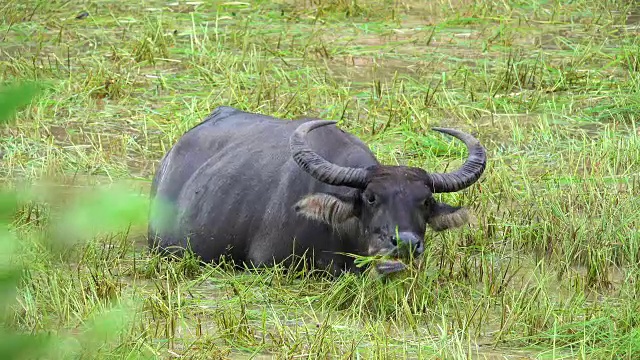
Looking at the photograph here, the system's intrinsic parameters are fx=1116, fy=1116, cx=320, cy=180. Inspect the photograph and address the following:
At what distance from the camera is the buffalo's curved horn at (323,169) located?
5.02 meters

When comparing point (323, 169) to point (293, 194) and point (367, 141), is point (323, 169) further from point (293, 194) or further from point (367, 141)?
point (367, 141)

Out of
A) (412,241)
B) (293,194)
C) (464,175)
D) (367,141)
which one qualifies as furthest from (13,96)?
(367,141)

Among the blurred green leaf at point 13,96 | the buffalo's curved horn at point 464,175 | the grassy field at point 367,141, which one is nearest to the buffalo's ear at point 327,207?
the grassy field at point 367,141

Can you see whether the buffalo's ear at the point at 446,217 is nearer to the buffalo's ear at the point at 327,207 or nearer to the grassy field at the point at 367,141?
the grassy field at the point at 367,141

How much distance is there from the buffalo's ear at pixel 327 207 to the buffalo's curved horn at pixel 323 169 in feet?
0.24

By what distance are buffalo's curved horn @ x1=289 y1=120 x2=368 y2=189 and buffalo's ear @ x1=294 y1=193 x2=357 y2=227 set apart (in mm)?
74

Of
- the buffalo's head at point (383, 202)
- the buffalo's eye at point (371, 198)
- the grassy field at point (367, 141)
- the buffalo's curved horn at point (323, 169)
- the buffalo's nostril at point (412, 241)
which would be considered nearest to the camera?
the grassy field at point (367, 141)

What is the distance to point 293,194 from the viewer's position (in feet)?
18.0

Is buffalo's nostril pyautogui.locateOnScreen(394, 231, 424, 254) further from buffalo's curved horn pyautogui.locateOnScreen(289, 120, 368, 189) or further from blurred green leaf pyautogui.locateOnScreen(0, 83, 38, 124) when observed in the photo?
blurred green leaf pyautogui.locateOnScreen(0, 83, 38, 124)

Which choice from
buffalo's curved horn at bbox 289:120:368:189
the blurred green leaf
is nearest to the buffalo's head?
buffalo's curved horn at bbox 289:120:368:189

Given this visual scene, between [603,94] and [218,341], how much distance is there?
17.4 ft

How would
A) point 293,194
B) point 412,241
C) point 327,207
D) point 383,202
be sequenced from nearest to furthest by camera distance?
point 412,241 → point 383,202 → point 327,207 → point 293,194

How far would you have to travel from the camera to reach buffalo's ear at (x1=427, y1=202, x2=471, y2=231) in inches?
200

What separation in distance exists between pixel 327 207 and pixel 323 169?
0.57 ft
